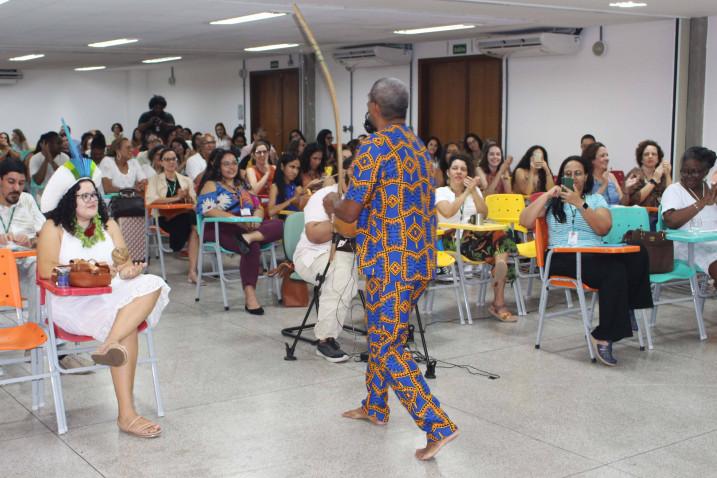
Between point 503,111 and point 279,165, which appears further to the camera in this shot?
point 503,111

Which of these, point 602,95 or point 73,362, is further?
point 602,95

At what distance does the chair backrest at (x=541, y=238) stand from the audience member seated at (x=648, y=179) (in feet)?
7.82

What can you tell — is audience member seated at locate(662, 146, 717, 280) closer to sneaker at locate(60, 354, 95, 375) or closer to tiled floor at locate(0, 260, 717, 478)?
tiled floor at locate(0, 260, 717, 478)

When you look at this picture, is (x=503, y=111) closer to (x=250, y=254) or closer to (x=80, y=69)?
(x=250, y=254)

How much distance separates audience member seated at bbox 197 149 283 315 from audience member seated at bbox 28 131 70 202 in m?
3.50

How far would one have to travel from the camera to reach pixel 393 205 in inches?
139

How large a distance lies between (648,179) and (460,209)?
2.35 m

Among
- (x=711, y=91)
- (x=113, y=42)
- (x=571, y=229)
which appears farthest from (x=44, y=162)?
(x=711, y=91)

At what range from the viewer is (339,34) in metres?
11.1

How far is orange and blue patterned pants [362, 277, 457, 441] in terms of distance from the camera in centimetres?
357

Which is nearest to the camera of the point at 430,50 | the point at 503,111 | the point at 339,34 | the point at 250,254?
the point at 250,254

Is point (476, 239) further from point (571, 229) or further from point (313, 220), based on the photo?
point (313, 220)

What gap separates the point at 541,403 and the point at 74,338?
2.30 metres

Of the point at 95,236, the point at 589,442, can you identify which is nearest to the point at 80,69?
the point at 95,236
